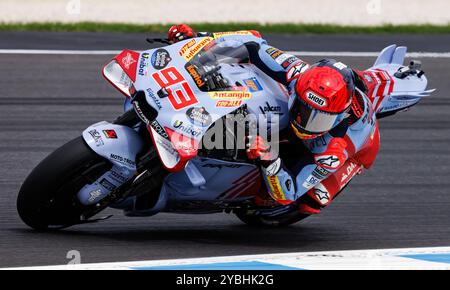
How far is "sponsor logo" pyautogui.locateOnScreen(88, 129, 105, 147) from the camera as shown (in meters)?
6.65

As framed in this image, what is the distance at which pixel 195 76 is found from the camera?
22.1 ft

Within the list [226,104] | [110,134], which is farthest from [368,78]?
[110,134]

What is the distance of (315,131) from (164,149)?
3.00 feet

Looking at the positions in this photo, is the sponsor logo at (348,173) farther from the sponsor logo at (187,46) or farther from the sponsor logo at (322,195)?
the sponsor logo at (187,46)

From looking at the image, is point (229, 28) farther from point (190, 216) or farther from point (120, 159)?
→ point (120, 159)

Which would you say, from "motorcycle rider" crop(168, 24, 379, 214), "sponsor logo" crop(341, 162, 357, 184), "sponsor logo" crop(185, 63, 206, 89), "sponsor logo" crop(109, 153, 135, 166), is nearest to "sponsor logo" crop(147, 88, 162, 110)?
"sponsor logo" crop(185, 63, 206, 89)

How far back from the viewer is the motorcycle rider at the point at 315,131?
21.8ft

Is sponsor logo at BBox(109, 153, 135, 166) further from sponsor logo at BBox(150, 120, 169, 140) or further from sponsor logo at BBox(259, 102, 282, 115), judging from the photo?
sponsor logo at BBox(259, 102, 282, 115)

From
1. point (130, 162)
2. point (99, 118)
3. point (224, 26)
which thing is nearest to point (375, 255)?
point (130, 162)

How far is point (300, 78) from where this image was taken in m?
6.72

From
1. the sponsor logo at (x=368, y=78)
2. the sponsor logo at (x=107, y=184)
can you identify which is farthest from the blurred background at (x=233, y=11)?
the sponsor logo at (x=107, y=184)

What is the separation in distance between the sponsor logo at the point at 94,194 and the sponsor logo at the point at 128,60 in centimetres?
77

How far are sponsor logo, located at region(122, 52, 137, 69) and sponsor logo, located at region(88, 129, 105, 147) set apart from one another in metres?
0.45
